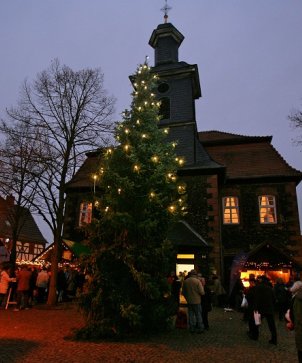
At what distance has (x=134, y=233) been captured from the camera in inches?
378

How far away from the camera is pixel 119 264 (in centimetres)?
934

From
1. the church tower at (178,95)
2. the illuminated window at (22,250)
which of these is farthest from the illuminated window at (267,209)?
the illuminated window at (22,250)

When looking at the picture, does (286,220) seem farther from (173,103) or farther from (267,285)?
(267,285)

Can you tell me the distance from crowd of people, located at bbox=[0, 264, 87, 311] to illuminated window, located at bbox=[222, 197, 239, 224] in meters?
8.93

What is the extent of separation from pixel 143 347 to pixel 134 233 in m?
3.00

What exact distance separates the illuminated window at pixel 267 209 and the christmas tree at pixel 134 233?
10467mm

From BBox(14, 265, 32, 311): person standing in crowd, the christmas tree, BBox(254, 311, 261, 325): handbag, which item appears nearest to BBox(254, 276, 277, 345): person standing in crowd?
BBox(254, 311, 261, 325): handbag


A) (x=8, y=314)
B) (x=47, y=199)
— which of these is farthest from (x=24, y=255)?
(x=8, y=314)

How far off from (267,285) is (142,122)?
19.4ft

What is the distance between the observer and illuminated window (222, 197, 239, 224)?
20.3 meters

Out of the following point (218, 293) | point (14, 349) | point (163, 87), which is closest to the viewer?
point (14, 349)

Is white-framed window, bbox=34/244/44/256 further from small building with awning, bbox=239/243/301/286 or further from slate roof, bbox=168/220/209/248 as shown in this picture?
small building with awning, bbox=239/243/301/286

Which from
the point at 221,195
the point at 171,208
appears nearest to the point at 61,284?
the point at 171,208

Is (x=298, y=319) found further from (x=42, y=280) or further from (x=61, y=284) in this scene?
(x=61, y=284)
